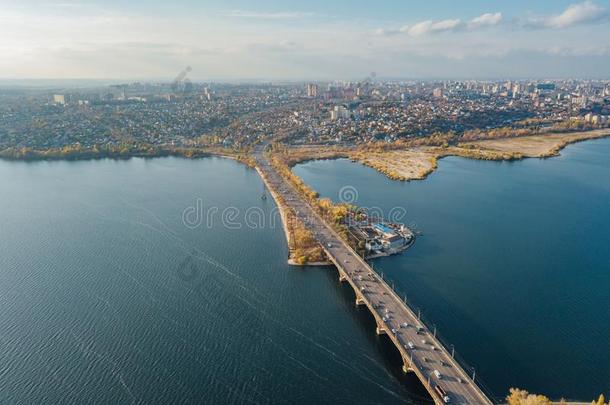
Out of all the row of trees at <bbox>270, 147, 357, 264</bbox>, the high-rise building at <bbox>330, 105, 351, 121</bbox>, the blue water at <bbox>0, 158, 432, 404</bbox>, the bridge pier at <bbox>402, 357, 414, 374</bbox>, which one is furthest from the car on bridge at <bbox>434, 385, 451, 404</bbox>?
the high-rise building at <bbox>330, 105, 351, 121</bbox>

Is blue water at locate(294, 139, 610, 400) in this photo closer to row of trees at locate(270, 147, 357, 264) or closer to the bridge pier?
the bridge pier

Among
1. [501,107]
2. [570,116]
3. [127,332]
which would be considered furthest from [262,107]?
[127,332]

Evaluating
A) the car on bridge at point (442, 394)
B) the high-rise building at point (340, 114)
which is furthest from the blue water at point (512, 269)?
the high-rise building at point (340, 114)

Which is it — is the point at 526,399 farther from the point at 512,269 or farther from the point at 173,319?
the point at 173,319

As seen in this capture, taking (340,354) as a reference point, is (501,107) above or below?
above

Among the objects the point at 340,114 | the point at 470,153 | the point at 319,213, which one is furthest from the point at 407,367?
the point at 340,114

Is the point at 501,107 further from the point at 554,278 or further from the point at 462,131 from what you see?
the point at 554,278

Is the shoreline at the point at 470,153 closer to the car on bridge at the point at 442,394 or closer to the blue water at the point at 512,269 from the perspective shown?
the blue water at the point at 512,269
